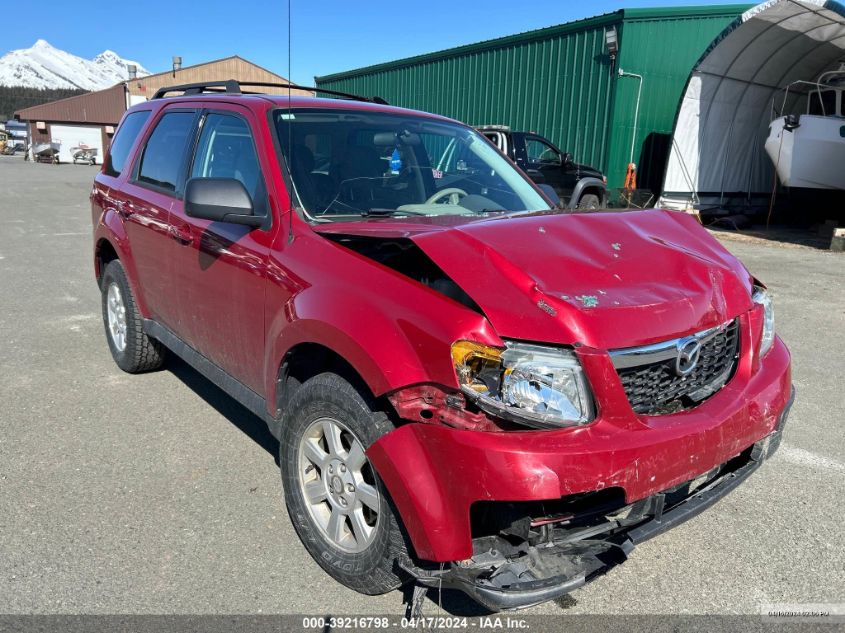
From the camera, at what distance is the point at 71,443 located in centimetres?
373

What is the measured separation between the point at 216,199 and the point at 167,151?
1.53 meters

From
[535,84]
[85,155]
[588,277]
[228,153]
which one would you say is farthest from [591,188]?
[85,155]

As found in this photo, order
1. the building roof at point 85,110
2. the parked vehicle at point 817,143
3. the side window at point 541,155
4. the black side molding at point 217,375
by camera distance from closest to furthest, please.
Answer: the black side molding at point 217,375, the side window at point 541,155, the parked vehicle at point 817,143, the building roof at point 85,110

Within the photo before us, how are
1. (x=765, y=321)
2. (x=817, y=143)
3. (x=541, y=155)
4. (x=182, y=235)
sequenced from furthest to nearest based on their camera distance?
(x=541, y=155)
(x=817, y=143)
(x=182, y=235)
(x=765, y=321)

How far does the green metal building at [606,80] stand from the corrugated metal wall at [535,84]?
3 centimetres

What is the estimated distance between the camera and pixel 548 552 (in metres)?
2.03

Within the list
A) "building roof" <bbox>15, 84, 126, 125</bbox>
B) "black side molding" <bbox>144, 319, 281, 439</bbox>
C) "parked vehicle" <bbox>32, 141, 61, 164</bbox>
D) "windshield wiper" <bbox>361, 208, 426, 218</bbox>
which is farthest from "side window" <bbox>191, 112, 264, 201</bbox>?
"building roof" <bbox>15, 84, 126, 125</bbox>

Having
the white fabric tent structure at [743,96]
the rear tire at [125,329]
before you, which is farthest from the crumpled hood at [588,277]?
the white fabric tent structure at [743,96]

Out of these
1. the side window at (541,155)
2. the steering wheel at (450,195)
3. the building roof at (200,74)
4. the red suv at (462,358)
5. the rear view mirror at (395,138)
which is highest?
the building roof at (200,74)

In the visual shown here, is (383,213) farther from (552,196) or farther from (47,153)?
(47,153)

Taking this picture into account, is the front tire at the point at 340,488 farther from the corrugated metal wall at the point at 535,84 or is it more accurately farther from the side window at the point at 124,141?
the corrugated metal wall at the point at 535,84

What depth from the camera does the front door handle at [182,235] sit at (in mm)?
3454

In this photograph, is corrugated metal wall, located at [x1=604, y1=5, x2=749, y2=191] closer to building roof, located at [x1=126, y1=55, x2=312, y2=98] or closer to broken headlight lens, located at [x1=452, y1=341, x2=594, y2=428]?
broken headlight lens, located at [x1=452, y1=341, x2=594, y2=428]

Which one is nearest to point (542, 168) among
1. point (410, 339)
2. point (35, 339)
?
point (35, 339)
